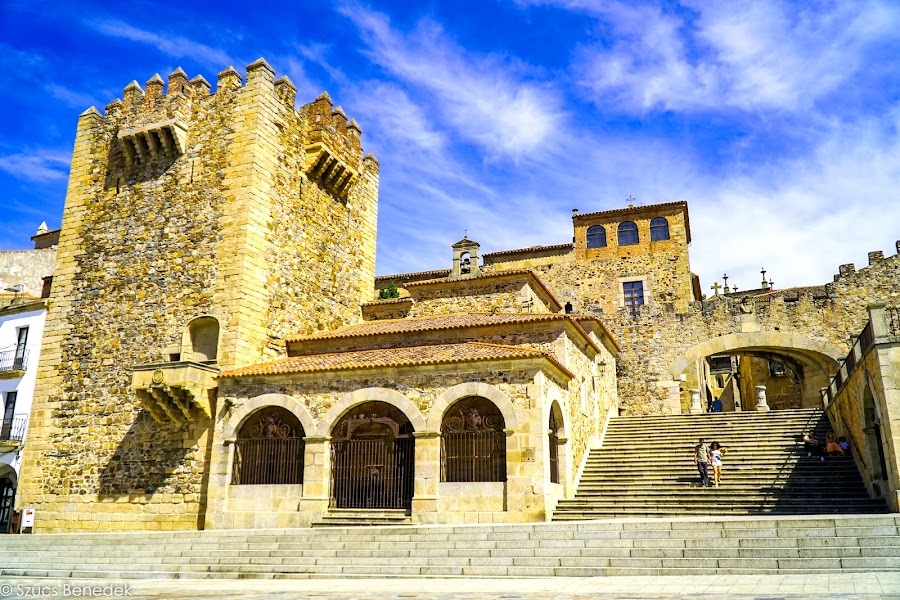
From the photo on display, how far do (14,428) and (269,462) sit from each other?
37.6ft

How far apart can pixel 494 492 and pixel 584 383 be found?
6.14 m

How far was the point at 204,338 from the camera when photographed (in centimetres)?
1823

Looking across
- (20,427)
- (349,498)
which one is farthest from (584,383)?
(20,427)

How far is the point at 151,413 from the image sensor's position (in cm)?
1719

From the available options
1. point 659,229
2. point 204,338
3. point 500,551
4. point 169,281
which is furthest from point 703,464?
point 659,229

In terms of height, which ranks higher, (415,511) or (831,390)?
(831,390)

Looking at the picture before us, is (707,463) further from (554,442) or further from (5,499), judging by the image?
(5,499)

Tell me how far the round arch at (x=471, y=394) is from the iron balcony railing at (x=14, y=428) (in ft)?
49.6

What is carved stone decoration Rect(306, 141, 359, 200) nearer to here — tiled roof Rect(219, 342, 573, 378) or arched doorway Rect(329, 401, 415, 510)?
tiled roof Rect(219, 342, 573, 378)

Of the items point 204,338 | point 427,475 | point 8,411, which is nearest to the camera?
point 427,475

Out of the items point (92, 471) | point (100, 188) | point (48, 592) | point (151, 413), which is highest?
point (100, 188)

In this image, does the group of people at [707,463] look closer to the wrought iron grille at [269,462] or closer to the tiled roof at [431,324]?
the tiled roof at [431,324]

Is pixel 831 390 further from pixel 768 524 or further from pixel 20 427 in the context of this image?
pixel 20 427

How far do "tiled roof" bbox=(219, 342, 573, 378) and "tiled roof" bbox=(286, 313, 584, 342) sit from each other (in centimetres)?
79
